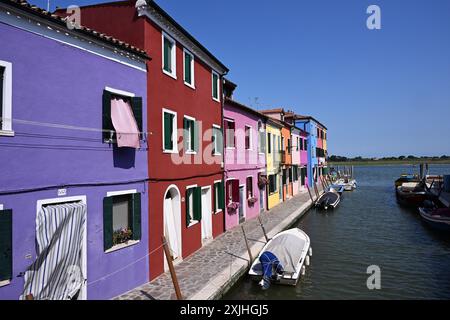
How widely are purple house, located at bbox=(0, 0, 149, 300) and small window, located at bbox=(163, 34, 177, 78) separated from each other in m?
1.46

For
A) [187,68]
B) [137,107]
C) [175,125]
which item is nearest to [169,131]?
[175,125]

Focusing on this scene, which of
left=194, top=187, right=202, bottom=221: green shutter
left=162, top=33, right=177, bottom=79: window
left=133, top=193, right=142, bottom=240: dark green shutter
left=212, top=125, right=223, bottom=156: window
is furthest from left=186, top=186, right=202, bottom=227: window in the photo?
left=162, top=33, right=177, bottom=79: window

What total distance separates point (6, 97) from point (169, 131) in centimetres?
554

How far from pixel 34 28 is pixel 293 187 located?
97.4 feet

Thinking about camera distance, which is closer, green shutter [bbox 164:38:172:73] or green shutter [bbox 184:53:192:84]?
green shutter [bbox 164:38:172:73]

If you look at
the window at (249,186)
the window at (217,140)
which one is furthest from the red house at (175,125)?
the window at (249,186)

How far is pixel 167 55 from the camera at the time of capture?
11.3 m

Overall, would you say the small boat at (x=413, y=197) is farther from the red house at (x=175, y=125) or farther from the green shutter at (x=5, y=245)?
the green shutter at (x=5, y=245)

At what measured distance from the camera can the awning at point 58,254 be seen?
21.6ft

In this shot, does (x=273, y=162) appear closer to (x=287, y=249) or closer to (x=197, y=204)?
(x=197, y=204)

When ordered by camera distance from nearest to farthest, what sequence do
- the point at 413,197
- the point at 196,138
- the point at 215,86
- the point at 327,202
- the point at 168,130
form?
1. the point at 168,130
2. the point at 196,138
3. the point at 215,86
4. the point at 327,202
5. the point at 413,197

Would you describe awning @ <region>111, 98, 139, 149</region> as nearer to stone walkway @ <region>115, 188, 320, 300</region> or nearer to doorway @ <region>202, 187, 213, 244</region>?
stone walkway @ <region>115, 188, 320, 300</region>

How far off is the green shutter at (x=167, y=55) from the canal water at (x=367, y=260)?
25.7 ft

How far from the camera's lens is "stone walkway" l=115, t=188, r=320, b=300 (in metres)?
8.88
